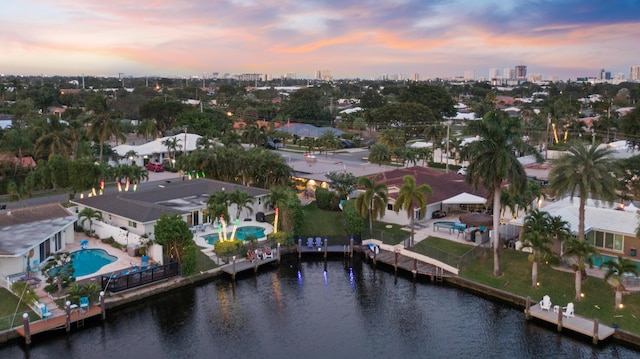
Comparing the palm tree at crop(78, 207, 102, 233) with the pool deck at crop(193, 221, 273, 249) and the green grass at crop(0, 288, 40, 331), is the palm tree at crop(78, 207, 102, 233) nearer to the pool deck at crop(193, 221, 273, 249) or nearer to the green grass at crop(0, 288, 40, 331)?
the pool deck at crop(193, 221, 273, 249)

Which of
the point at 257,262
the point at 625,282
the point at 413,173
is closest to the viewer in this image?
the point at 625,282

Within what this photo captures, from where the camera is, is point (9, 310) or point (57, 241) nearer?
point (9, 310)

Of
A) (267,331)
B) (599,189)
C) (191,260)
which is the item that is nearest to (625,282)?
(599,189)

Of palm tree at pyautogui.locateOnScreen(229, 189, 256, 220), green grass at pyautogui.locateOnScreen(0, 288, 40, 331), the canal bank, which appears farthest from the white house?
palm tree at pyautogui.locateOnScreen(229, 189, 256, 220)

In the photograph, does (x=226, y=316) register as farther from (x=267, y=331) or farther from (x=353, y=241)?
(x=353, y=241)

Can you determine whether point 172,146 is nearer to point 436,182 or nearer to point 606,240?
point 436,182

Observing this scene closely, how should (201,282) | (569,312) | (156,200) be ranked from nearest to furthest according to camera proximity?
1. (569,312)
2. (201,282)
3. (156,200)

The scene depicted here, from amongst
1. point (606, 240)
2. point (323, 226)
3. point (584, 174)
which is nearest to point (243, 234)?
point (323, 226)
